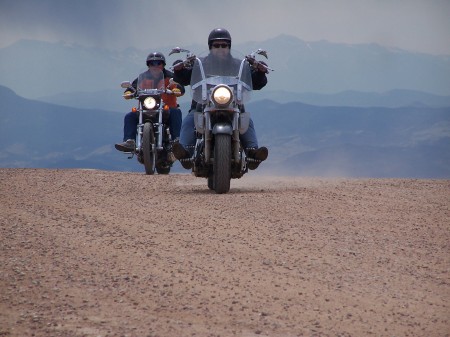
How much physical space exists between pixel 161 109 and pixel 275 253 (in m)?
10.4

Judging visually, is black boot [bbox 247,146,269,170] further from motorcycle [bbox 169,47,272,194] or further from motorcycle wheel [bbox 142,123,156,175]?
motorcycle wheel [bbox 142,123,156,175]

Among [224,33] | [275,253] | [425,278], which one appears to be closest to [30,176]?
[224,33]

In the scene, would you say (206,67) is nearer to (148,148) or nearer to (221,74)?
(221,74)

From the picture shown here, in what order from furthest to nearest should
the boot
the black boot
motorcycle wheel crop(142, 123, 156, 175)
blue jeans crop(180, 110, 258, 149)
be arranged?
the boot < motorcycle wheel crop(142, 123, 156, 175) < blue jeans crop(180, 110, 258, 149) < the black boot

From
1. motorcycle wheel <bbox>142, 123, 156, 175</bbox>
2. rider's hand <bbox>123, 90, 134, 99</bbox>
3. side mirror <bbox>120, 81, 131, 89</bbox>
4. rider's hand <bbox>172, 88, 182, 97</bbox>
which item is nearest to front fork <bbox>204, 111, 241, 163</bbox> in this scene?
side mirror <bbox>120, 81, 131, 89</bbox>

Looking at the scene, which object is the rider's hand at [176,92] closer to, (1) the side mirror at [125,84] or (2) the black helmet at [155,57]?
(2) the black helmet at [155,57]

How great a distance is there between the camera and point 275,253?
7828mm

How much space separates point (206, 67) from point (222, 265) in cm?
603

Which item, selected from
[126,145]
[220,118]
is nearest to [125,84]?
[126,145]

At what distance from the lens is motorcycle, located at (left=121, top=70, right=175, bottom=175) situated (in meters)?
17.5

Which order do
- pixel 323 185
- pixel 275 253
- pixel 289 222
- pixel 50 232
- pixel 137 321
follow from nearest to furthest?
pixel 137 321 < pixel 275 253 < pixel 50 232 < pixel 289 222 < pixel 323 185

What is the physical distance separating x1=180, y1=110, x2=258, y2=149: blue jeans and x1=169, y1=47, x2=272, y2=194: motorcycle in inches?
4.1

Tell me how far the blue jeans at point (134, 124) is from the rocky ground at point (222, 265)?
586cm

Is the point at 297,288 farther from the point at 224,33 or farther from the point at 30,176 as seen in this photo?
the point at 30,176
